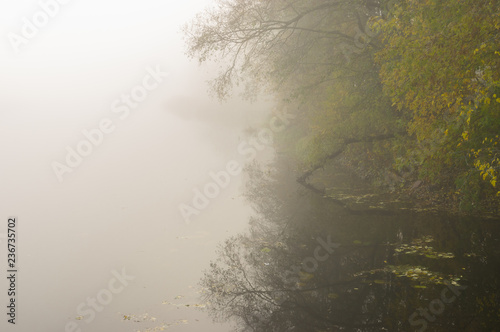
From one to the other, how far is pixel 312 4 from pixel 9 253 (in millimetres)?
14584

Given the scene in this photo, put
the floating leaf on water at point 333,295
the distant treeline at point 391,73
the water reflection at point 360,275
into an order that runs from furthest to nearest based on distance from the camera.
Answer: the distant treeline at point 391,73 → the floating leaf on water at point 333,295 → the water reflection at point 360,275

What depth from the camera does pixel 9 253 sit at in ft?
41.3

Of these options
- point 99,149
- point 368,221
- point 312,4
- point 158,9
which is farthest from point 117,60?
point 368,221

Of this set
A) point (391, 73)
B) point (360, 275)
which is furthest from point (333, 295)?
point (391, 73)

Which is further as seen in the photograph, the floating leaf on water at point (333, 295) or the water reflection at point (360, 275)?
the floating leaf on water at point (333, 295)

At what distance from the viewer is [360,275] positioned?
355 inches

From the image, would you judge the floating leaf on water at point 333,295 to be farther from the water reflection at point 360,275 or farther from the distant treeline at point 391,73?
the distant treeline at point 391,73

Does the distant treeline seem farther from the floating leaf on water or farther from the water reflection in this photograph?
the floating leaf on water

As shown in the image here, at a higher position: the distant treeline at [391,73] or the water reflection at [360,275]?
the distant treeline at [391,73]

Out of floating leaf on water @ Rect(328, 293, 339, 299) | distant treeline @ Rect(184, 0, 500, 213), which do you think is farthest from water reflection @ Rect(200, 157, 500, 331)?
distant treeline @ Rect(184, 0, 500, 213)

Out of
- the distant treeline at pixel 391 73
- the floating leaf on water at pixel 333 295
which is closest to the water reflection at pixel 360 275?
the floating leaf on water at pixel 333 295

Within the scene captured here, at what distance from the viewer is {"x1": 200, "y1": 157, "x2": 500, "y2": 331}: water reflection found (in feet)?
23.7

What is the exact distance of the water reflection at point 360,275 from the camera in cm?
722

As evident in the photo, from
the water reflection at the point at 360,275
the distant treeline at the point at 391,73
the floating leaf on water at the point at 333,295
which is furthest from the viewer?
the distant treeline at the point at 391,73
